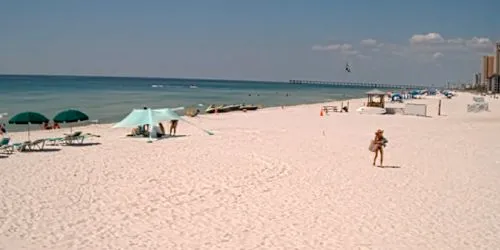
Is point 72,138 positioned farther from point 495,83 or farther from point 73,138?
point 495,83

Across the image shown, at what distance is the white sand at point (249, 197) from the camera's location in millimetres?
6305

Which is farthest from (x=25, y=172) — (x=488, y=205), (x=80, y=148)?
(x=488, y=205)

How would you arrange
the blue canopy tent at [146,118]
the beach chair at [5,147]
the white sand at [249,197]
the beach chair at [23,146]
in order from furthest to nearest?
the blue canopy tent at [146,118]
the beach chair at [23,146]
the beach chair at [5,147]
the white sand at [249,197]

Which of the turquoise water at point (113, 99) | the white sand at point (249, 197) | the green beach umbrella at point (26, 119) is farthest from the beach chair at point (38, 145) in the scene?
the turquoise water at point (113, 99)

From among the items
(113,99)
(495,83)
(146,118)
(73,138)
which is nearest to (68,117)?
(73,138)

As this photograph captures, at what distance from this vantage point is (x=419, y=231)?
6.70m

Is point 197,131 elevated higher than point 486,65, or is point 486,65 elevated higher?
point 486,65

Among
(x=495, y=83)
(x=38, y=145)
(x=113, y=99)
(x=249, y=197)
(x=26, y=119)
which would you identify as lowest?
(x=249, y=197)

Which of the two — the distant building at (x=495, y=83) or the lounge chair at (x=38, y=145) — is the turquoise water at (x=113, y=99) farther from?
the distant building at (x=495, y=83)

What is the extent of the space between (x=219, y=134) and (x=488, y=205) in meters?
11.1

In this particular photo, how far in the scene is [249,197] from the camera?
27.5 ft

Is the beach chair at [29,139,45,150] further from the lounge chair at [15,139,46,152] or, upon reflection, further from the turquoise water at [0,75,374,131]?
the turquoise water at [0,75,374,131]

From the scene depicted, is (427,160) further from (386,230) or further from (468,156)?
(386,230)

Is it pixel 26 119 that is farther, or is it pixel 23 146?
pixel 26 119
